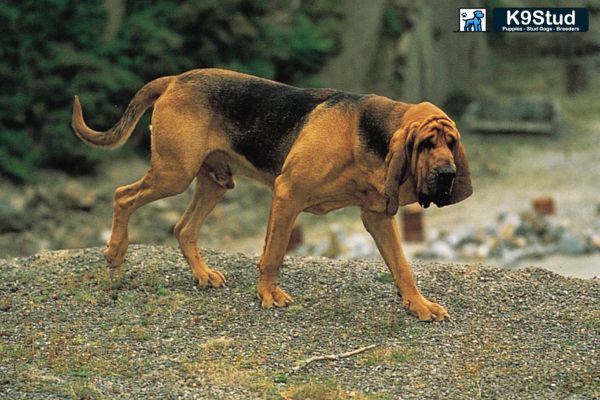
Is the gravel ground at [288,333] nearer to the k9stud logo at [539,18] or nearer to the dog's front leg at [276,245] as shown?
the dog's front leg at [276,245]

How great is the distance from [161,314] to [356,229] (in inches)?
411

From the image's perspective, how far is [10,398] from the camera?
787 centimetres

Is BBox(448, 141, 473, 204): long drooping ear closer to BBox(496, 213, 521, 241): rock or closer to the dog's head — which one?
the dog's head

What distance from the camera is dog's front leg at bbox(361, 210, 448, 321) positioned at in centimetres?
953

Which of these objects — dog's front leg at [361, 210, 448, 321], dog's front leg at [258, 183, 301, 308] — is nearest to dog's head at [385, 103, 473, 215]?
dog's front leg at [361, 210, 448, 321]

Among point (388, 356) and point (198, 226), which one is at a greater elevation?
point (198, 226)

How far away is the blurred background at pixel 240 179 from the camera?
61.4 ft

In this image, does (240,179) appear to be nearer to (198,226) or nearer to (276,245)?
(198,226)

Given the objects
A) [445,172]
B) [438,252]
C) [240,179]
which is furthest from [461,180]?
[240,179]

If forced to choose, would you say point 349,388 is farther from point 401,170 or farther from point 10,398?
point 10,398

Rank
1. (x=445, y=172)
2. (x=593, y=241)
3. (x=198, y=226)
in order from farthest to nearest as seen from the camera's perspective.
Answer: (x=593, y=241) → (x=198, y=226) → (x=445, y=172)

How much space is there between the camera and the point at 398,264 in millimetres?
9602

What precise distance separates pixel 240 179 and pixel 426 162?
12477 millimetres

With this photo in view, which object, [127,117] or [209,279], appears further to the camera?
[127,117]
